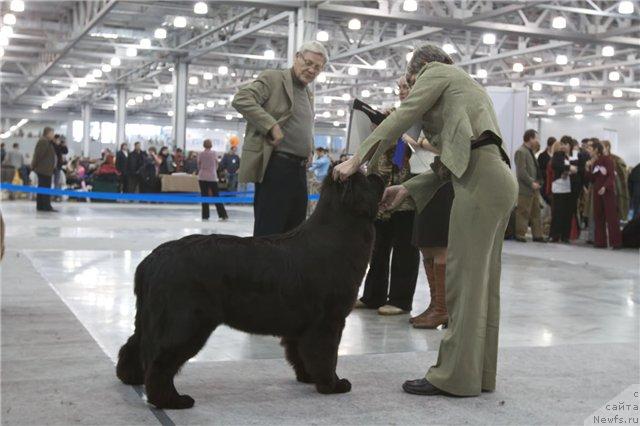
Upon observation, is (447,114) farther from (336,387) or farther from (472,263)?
(336,387)

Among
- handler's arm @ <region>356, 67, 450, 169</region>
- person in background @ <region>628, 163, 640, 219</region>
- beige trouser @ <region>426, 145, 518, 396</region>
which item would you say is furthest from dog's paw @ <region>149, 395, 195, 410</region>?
person in background @ <region>628, 163, 640, 219</region>

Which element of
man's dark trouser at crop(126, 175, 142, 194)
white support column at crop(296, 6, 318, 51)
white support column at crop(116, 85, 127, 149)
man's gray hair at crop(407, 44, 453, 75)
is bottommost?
man's dark trouser at crop(126, 175, 142, 194)

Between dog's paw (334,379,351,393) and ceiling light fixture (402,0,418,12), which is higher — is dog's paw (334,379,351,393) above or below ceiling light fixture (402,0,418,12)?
below

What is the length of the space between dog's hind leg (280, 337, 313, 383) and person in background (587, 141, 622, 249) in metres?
9.91

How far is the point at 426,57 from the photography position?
12.3 ft

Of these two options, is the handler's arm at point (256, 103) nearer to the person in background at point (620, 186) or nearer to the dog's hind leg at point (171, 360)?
the dog's hind leg at point (171, 360)

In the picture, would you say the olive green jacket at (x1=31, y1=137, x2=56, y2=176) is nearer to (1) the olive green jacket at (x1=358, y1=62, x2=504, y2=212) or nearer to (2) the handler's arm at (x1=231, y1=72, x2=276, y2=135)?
(2) the handler's arm at (x1=231, y1=72, x2=276, y2=135)

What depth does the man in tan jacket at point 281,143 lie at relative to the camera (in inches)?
183

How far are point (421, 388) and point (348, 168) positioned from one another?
107 cm

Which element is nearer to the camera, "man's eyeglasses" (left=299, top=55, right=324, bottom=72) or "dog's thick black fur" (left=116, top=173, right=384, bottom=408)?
"dog's thick black fur" (left=116, top=173, right=384, bottom=408)

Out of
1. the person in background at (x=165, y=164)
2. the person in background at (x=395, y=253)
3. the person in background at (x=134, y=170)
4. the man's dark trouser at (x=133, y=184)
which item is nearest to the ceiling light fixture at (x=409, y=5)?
the person in background at (x=134, y=170)

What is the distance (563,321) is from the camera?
18.9 feet

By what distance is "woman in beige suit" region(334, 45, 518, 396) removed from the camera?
3.50 metres

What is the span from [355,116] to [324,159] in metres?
10.9
